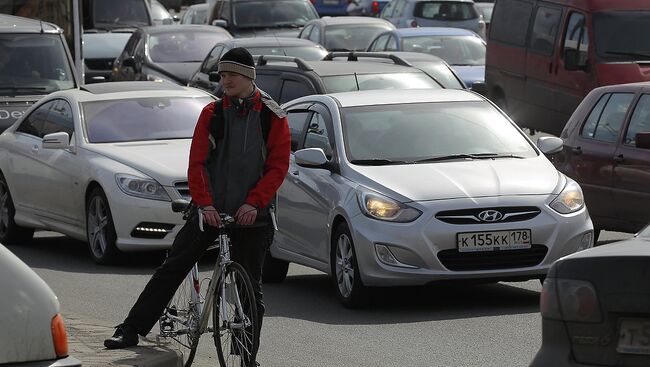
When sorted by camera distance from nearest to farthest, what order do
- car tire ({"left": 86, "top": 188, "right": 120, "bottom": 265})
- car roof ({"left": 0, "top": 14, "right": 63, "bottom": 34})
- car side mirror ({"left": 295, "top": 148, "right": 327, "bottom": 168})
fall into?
car side mirror ({"left": 295, "top": 148, "right": 327, "bottom": 168}), car tire ({"left": 86, "top": 188, "right": 120, "bottom": 265}), car roof ({"left": 0, "top": 14, "right": 63, "bottom": 34})

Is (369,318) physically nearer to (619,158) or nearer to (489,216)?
(489,216)

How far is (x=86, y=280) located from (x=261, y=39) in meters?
12.0

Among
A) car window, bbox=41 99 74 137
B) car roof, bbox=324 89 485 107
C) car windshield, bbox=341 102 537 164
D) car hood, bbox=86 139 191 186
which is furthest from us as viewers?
car window, bbox=41 99 74 137

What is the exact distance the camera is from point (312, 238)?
13.1 metres

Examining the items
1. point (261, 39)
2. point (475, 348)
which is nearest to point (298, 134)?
point (475, 348)

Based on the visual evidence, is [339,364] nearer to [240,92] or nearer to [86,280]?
[240,92]

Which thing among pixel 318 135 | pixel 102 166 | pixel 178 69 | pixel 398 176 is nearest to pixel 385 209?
pixel 398 176

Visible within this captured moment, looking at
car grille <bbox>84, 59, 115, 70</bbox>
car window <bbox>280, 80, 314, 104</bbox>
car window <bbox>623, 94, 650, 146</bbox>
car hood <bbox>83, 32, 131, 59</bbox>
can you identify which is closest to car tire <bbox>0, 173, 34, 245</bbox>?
car window <bbox>280, 80, 314, 104</bbox>

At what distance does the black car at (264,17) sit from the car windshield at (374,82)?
704 inches

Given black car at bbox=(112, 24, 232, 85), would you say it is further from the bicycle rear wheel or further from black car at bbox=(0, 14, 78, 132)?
the bicycle rear wheel

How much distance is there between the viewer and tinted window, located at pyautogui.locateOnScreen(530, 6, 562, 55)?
78.9 ft

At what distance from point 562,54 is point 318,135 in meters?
10.6

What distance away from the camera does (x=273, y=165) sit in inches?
361

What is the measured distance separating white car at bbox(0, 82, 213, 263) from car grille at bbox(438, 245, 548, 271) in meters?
3.53
